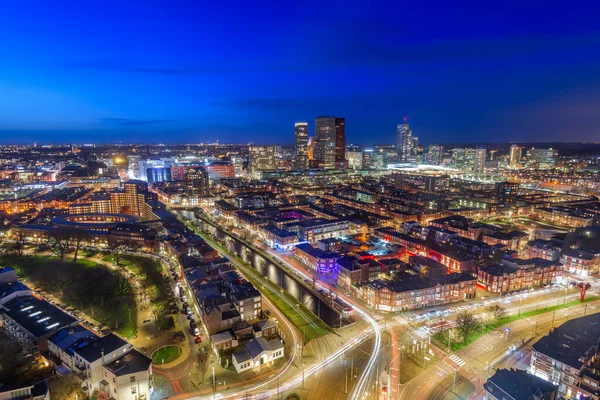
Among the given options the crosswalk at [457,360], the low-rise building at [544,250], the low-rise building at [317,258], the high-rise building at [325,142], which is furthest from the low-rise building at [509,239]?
the high-rise building at [325,142]

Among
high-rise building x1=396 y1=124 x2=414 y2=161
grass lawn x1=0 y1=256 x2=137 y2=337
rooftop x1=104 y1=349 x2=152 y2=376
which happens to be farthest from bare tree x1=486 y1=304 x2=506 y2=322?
high-rise building x1=396 y1=124 x2=414 y2=161

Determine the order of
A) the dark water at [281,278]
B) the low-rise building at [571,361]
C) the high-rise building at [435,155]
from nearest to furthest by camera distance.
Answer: the low-rise building at [571,361] < the dark water at [281,278] < the high-rise building at [435,155]

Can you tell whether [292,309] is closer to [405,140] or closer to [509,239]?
[509,239]

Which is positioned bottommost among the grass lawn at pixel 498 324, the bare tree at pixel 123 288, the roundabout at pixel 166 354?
the grass lawn at pixel 498 324

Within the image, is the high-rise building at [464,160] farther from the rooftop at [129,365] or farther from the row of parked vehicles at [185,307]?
the rooftop at [129,365]

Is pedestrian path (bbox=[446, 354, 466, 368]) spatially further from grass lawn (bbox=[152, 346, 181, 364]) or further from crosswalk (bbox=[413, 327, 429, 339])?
grass lawn (bbox=[152, 346, 181, 364])

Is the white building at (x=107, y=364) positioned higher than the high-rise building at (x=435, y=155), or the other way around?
the high-rise building at (x=435, y=155)

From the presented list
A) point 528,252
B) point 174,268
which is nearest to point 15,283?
point 174,268
